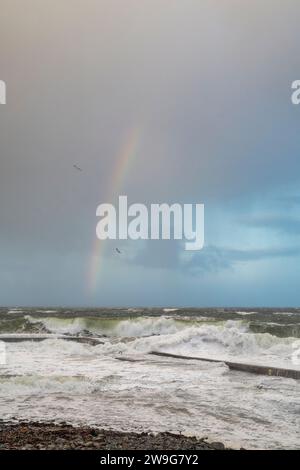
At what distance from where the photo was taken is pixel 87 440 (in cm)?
812

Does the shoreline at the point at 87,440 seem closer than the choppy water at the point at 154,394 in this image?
Yes

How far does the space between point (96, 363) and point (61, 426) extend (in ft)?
36.4

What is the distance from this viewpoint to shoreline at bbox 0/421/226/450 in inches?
306

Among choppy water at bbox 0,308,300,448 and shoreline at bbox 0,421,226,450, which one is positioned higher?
shoreline at bbox 0,421,226,450

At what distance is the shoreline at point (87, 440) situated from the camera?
7.76m

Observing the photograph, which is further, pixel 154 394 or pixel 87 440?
pixel 154 394

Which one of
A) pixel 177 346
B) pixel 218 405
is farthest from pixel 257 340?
pixel 218 405

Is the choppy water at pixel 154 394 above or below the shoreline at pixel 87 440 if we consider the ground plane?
below

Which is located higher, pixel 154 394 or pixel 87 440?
pixel 87 440

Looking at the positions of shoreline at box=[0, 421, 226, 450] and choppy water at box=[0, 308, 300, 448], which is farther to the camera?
choppy water at box=[0, 308, 300, 448]

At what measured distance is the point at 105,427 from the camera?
9.43 m
